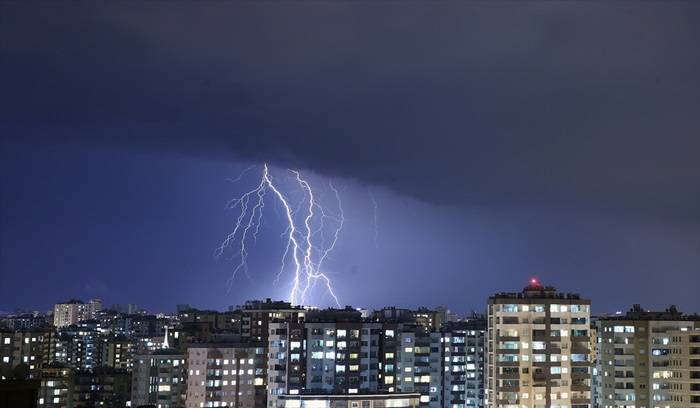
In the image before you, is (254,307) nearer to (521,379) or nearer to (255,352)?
(255,352)

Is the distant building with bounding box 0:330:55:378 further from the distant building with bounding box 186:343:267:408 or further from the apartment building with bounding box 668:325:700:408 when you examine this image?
the apartment building with bounding box 668:325:700:408

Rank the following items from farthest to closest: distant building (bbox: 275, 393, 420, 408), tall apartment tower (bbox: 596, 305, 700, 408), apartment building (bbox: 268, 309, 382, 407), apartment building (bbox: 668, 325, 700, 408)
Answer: apartment building (bbox: 268, 309, 382, 407) < tall apartment tower (bbox: 596, 305, 700, 408) < apartment building (bbox: 668, 325, 700, 408) < distant building (bbox: 275, 393, 420, 408)

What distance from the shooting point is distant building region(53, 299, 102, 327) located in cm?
12112

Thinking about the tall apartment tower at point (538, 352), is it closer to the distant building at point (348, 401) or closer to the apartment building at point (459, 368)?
the distant building at point (348, 401)

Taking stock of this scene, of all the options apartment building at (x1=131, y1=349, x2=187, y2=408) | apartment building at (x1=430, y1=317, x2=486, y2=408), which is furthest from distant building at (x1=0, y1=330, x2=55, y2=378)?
apartment building at (x1=430, y1=317, x2=486, y2=408)

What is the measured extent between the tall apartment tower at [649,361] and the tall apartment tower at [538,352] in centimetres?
527

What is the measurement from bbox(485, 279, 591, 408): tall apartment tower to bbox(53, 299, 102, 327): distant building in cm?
9345

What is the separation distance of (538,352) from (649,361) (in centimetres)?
761

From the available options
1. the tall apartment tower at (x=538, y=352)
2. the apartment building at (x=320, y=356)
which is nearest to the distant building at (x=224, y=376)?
the apartment building at (x=320, y=356)

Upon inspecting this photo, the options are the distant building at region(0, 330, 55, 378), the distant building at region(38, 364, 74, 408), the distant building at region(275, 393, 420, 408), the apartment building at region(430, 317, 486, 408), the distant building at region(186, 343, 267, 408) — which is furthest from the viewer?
the distant building at region(0, 330, 55, 378)

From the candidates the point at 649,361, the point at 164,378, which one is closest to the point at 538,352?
the point at 649,361

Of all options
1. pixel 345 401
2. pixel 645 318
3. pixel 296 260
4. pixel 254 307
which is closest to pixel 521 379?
pixel 345 401

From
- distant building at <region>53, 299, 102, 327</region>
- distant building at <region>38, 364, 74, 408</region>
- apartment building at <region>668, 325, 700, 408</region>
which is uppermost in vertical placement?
distant building at <region>53, 299, 102, 327</region>

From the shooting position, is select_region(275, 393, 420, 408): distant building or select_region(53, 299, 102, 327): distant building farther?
select_region(53, 299, 102, 327): distant building
